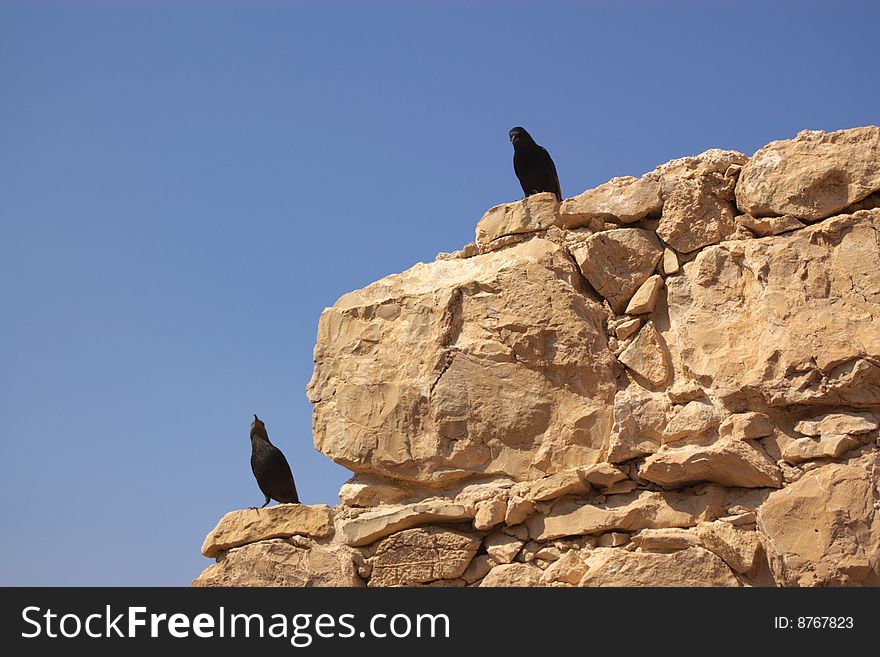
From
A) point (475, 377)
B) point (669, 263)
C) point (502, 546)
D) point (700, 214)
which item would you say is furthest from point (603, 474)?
point (700, 214)

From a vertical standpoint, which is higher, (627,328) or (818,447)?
(627,328)

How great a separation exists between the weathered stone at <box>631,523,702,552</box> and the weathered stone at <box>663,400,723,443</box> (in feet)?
1.63

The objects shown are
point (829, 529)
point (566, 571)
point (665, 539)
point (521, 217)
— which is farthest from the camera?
point (521, 217)

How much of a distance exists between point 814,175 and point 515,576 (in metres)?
2.73

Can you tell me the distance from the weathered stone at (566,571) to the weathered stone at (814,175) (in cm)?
217

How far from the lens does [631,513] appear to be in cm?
576

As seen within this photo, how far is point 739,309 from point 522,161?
5.98ft

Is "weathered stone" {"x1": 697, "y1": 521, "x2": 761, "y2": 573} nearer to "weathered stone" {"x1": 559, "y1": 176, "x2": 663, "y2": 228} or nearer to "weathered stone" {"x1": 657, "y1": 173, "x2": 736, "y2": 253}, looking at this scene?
"weathered stone" {"x1": 657, "y1": 173, "x2": 736, "y2": 253}

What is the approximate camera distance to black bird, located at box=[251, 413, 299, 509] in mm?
7055

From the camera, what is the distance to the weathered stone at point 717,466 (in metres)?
5.58

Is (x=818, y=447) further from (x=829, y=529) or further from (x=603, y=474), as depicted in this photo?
(x=603, y=474)
